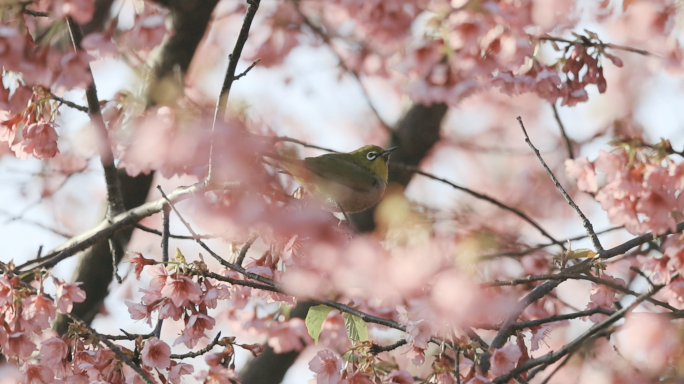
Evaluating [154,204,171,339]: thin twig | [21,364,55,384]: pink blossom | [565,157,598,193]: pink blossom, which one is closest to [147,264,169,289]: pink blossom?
[154,204,171,339]: thin twig

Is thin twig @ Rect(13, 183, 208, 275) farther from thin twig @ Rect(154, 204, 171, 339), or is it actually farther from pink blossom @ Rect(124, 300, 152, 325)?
pink blossom @ Rect(124, 300, 152, 325)

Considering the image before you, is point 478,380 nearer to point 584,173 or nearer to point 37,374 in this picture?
point 584,173

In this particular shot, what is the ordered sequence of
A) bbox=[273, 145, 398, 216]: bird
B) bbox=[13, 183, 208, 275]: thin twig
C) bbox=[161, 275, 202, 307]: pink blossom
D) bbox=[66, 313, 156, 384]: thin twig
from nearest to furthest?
bbox=[66, 313, 156, 384]: thin twig < bbox=[161, 275, 202, 307]: pink blossom < bbox=[13, 183, 208, 275]: thin twig < bbox=[273, 145, 398, 216]: bird

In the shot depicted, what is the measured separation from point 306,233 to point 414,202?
1026mm

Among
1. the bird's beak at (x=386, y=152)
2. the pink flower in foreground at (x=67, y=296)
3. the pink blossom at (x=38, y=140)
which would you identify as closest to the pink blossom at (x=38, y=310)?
the pink flower in foreground at (x=67, y=296)

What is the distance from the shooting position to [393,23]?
4398 mm

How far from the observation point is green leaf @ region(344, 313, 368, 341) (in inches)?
98.7

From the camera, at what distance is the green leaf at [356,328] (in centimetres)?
251

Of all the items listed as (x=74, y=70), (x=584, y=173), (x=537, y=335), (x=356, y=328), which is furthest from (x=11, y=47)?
(x=537, y=335)

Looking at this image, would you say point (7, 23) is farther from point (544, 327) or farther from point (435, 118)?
point (435, 118)

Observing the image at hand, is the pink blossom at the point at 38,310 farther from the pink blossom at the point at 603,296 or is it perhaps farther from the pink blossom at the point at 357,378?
the pink blossom at the point at 603,296

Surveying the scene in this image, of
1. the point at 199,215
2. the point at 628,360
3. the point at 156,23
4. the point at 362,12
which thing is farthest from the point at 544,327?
the point at 362,12

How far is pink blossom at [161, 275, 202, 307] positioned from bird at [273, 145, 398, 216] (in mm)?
1076

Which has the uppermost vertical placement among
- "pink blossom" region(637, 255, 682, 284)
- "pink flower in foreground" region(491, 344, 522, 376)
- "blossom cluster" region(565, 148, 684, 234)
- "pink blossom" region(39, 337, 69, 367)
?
"blossom cluster" region(565, 148, 684, 234)
